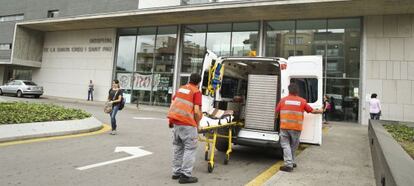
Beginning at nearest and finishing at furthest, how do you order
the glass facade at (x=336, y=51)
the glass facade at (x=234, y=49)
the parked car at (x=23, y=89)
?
1. the glass facade at (x=336, y=51)
2. the glass facade at (x=234, y=49)
3. the parked car at (x=23, y=89)

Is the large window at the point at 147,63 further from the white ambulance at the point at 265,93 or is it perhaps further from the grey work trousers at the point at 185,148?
the grey work trousers at the point at 185,148

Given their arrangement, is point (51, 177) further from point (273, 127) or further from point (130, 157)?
point (273, 127)

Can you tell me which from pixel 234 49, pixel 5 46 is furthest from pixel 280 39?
pixel 5 46

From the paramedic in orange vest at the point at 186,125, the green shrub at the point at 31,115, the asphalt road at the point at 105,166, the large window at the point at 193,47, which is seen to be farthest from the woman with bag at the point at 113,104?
the large window at the point at 193,47

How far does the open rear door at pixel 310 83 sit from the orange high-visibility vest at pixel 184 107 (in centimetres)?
266

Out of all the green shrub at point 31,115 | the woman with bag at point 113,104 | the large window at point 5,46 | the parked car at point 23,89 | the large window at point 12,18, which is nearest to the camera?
the green shrub at point 31,115

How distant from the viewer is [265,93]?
24.1 feet

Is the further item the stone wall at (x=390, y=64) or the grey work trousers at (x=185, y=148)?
the stone wall at (x=390, y=64)

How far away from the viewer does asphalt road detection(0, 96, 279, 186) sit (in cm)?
499

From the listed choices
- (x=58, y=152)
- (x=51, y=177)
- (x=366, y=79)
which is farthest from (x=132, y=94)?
(x=51, y=177)

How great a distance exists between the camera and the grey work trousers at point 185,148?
16.6 feet

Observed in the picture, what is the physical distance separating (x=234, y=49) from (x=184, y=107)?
17242mm

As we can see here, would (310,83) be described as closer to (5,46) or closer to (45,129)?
(45,129)

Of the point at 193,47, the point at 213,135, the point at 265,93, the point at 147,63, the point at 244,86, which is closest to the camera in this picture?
the point at 213,135
